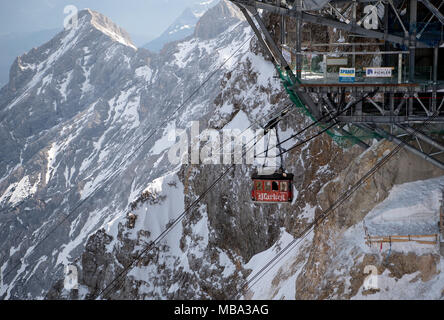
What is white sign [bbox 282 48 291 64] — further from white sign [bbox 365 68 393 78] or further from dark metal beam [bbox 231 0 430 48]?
white sign [bbox 365 68 393 78]

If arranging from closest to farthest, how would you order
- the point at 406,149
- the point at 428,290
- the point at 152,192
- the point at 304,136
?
1. the point at 428,290
2. the point at 406,149
3. the point at 304,136
4. the point at 152,192

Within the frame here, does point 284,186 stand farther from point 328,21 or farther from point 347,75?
point 328,21

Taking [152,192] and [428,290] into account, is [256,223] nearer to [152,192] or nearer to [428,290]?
[152,192]

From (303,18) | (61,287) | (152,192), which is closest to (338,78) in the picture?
(303,18)

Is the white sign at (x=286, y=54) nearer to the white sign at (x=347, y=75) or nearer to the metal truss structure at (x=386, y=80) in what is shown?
the metal truss structure at (x=386, y=80)

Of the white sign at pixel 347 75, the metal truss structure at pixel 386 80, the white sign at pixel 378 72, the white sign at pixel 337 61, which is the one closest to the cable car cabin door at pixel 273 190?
the metal truss structure at pixel 386 80
